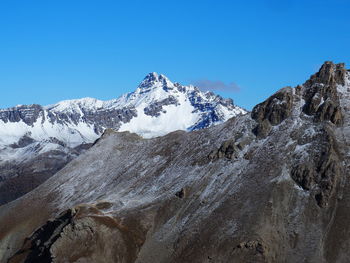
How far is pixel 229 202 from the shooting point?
138m

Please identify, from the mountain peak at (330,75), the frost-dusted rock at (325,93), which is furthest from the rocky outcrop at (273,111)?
the mountain peak at (330,75)

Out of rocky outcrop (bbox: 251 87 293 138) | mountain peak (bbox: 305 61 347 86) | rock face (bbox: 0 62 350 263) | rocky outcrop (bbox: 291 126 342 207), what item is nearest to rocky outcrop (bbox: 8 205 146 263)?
rock face (bbox: 0 62 350 263)

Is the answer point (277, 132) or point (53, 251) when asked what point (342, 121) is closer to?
point (277, 132)

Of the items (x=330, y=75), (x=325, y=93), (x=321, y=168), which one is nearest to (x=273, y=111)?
(x=325, y=93)

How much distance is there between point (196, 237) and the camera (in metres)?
131

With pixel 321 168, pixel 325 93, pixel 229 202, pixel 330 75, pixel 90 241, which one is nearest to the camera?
pixel 90 241

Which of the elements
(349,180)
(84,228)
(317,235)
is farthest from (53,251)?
(349,180)

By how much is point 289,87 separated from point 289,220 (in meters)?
52.7

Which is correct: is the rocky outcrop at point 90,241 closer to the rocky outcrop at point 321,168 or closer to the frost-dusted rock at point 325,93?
the rocky outcrop at point 321,168

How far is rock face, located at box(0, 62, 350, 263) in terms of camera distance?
12562 centimetres

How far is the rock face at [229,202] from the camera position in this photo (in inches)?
4946

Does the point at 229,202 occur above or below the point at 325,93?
below

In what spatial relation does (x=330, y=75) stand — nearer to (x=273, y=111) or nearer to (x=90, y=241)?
(x=273, y=111)

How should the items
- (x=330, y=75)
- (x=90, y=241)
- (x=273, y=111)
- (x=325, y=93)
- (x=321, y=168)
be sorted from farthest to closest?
(x=330, y=75), (x=273, y=111), (x=325, y=93), (x=321, y=168), (x=90, y=241)
